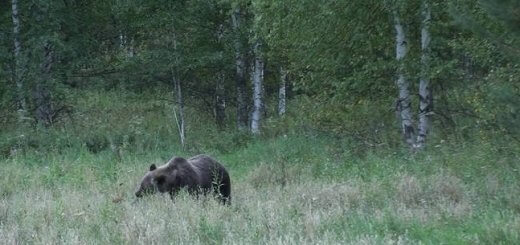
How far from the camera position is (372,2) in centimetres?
1716

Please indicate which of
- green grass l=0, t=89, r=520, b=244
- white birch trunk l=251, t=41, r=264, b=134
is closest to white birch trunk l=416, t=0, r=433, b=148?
green grass l=0, t=89, r=520, b=244

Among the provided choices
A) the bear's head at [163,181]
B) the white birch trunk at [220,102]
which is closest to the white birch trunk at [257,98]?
the white birch trunk at [220,102]

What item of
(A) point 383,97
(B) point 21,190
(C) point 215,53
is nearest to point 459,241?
(B) point 21,190

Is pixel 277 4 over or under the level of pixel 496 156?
over

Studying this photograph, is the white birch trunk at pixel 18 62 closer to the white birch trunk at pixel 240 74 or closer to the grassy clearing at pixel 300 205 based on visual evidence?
the white birch trunk at pixel 240 74

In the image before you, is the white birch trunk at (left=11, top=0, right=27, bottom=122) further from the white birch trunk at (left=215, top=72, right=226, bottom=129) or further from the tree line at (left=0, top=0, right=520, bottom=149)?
the white birch trunk at (left=215, top=72, right=226, bottom=129)

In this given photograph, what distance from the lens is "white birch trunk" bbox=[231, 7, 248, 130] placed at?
76.2 ft

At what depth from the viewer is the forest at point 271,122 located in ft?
28.0

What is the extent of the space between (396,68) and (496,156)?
→ 15.4ft

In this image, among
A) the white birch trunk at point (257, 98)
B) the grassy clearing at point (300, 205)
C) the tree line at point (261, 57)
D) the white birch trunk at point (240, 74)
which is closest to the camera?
the grassy clearing at point (300, 205)

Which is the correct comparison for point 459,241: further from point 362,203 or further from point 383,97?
point 383,97

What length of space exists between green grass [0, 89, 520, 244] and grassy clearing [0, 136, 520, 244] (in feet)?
0.07

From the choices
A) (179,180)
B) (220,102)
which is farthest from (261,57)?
(179,180)

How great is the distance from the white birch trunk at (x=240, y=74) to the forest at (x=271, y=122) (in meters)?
0.07
